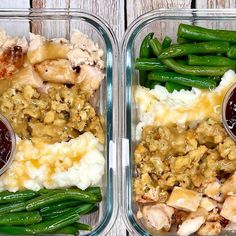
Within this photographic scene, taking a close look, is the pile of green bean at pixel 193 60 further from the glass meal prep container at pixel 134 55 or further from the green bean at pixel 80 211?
the green bean at pixel 80 211

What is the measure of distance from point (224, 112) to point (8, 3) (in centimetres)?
107

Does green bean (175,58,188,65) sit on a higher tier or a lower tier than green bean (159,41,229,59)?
lower

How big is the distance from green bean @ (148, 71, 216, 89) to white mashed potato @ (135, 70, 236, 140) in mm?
28

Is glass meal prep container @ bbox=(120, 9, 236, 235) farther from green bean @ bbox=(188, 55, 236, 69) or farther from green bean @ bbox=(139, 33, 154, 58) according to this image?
green bean @ bbox=(188, 55, 236, 69)

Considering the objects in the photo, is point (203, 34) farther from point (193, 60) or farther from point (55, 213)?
point (55, 213)

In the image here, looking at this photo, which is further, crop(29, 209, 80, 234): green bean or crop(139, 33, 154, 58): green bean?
crop(139, 33, 154, 58): green bean

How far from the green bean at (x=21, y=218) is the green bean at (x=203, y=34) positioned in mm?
914

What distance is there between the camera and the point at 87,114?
9.60 feet

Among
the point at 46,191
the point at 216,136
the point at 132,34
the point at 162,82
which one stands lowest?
the point at 46,191

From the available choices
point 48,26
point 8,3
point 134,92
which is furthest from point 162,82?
point 8,3

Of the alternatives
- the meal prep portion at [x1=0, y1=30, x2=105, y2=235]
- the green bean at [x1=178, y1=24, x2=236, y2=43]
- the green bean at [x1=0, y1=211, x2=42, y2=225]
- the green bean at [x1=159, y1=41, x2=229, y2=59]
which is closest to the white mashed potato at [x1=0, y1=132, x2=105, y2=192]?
the meal prep portion at [x1=0, y1=30, x2=105, y2=235]

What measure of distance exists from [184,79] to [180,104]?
0.10m

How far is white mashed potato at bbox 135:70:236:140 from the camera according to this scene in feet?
9.65

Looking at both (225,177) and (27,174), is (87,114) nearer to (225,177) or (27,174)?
(27,174)
